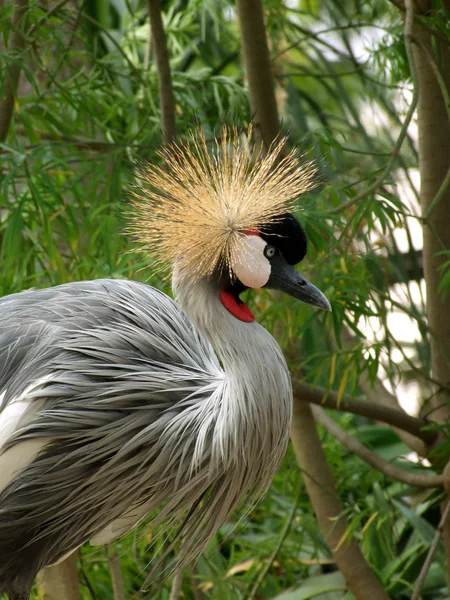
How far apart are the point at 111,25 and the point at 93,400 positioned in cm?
206

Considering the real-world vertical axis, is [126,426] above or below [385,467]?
above

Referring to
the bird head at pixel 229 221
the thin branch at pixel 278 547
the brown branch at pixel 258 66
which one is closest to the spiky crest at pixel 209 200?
the bird head at pixel 229 221

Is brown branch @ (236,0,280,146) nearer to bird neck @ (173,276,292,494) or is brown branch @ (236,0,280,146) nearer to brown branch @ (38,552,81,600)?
bird neck @ (173,276,292,494)

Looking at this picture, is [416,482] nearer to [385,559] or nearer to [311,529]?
[311,529]

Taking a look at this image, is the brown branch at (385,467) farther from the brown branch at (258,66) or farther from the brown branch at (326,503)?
the brown branch at (258,66)

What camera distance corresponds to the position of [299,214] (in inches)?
62.8

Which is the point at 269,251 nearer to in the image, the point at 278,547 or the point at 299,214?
the point at 299,214

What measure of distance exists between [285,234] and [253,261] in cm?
6

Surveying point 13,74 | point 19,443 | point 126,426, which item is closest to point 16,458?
point 19,443

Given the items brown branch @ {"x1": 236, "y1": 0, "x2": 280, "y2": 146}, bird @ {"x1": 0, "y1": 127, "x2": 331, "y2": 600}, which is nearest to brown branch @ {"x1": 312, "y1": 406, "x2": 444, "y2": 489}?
bird @ {"x1": 0, "y1": 127, "x2": 331, "y2": 600}

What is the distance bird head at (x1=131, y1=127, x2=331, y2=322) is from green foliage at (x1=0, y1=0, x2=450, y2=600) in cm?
9

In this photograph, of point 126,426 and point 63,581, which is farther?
point 63,581

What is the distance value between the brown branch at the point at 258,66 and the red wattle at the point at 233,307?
555 mm

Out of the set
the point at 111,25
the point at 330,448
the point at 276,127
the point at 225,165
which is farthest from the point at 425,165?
the point at 111,25
